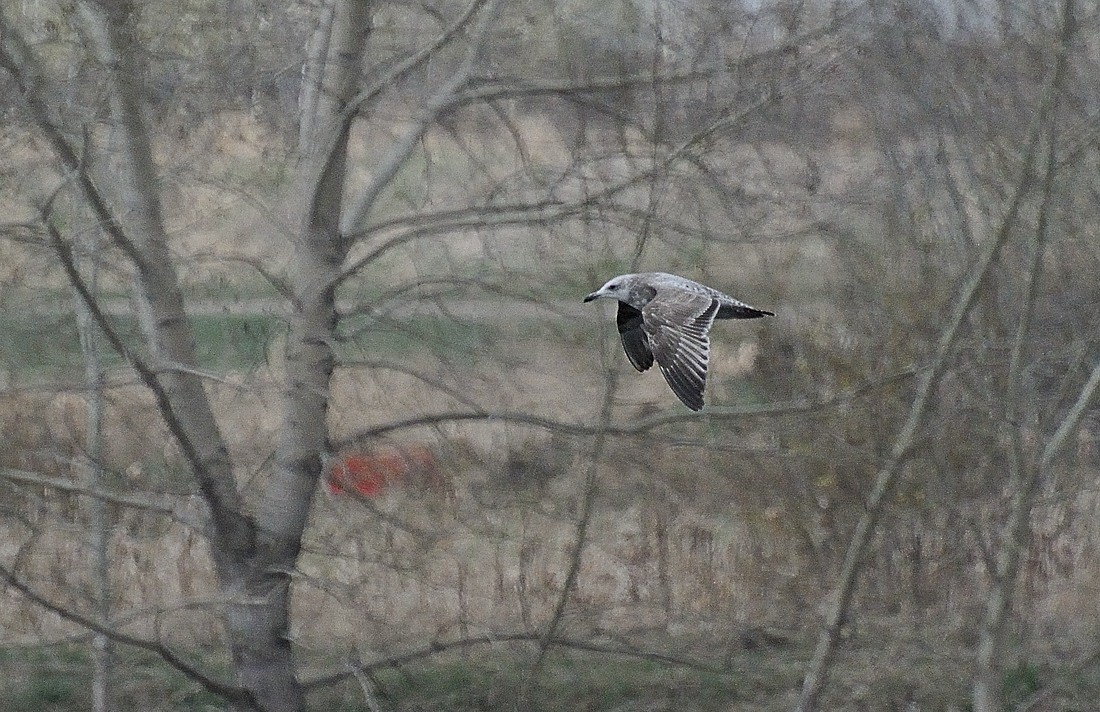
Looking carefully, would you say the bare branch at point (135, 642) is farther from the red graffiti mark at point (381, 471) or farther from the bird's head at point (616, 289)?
the bird's head at point (616, 289)

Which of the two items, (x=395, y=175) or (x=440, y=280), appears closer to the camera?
(x=440, y=280)

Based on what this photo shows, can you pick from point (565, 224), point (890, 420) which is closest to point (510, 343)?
point (565, 224)

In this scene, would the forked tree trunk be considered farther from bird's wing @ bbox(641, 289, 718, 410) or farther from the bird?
bird's wing @ bbox(641, 289, 718, 410)

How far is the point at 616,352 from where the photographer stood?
652 centimetres

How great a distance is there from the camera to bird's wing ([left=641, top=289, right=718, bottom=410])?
5.52 meters

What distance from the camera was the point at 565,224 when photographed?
6555 millimetres

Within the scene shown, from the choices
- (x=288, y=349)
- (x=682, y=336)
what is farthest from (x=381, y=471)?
(x=682, y=336)

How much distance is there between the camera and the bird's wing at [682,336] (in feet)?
18.1

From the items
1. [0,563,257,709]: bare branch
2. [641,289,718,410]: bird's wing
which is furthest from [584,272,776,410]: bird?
[0,563,257,709]: bare branch

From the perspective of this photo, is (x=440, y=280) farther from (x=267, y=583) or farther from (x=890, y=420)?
(x=890, y=420)

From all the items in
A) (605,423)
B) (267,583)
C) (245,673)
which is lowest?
(245,673)

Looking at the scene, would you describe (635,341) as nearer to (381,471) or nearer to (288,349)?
(288,349)

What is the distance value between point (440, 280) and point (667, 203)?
1.23m

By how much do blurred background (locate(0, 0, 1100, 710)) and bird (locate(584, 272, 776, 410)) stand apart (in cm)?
19
